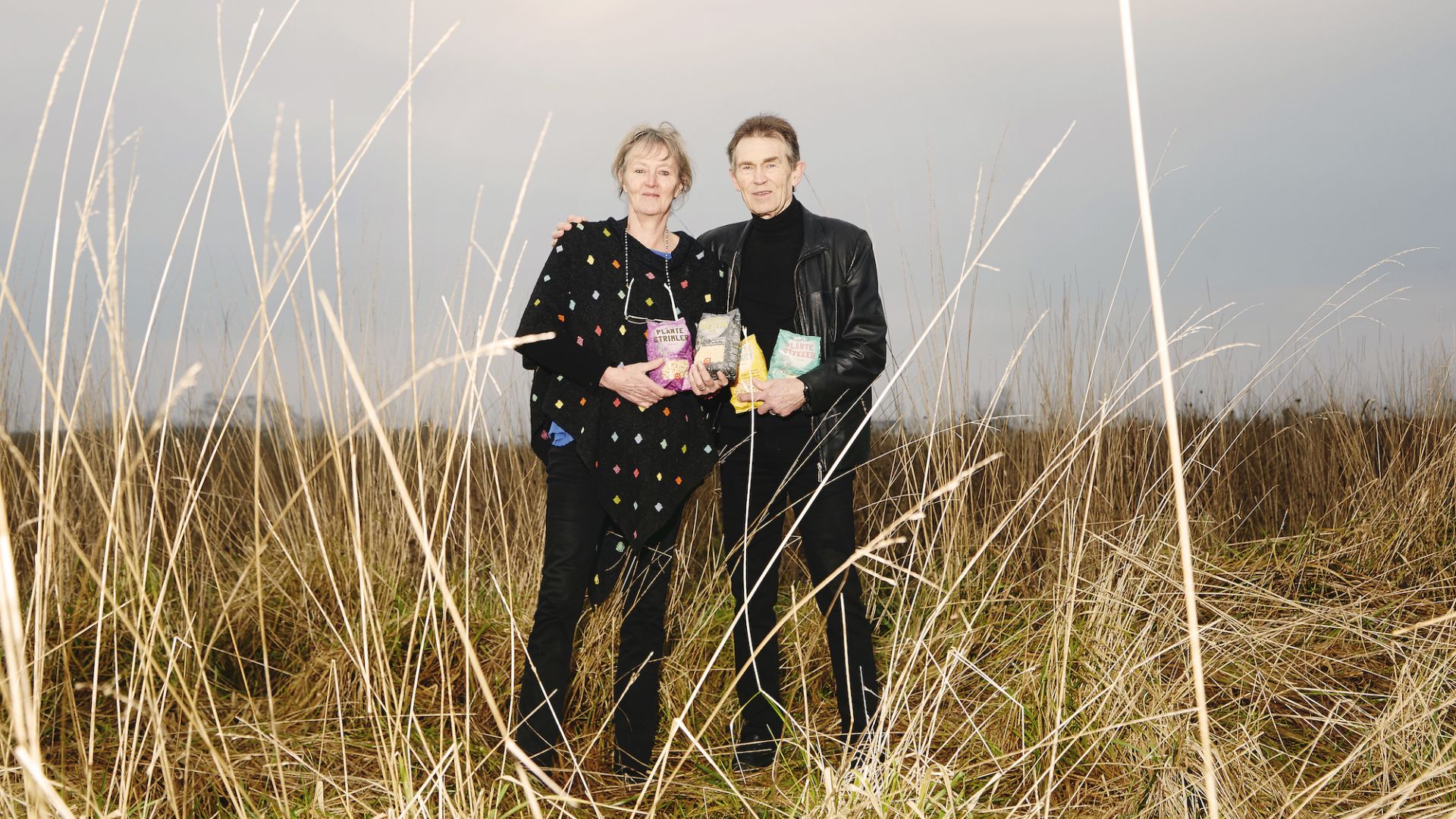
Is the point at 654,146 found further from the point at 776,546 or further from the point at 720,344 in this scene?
the point at 776,546

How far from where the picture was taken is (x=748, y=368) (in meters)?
2.16

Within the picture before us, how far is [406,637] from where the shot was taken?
293 cm

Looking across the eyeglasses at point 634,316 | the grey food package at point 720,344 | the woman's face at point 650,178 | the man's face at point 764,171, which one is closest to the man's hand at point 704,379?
the grey food package at point 720,344

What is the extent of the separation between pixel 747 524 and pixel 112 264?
4.20 ft

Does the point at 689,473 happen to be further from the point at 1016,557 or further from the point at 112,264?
the point at 1016,557

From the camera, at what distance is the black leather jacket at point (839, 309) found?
2287 millimetres

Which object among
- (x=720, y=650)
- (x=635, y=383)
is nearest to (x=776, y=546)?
(x=635, y=383)

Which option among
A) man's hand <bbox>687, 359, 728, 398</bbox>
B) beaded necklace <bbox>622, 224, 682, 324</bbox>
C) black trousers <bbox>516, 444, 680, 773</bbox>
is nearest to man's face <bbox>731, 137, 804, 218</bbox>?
beaded necklace <bbox>622, 224, 682, 324</bbox>

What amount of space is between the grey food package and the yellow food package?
1.9 inches

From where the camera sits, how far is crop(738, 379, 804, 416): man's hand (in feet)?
7.09

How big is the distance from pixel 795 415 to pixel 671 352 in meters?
0.35

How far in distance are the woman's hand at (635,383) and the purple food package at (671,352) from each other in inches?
0.6

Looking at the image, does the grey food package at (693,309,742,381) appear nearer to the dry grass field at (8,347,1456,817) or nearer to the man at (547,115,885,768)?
the man at (547,115,885,768)

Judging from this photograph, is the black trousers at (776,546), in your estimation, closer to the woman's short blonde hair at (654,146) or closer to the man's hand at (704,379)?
the man's hand at (704,379)
